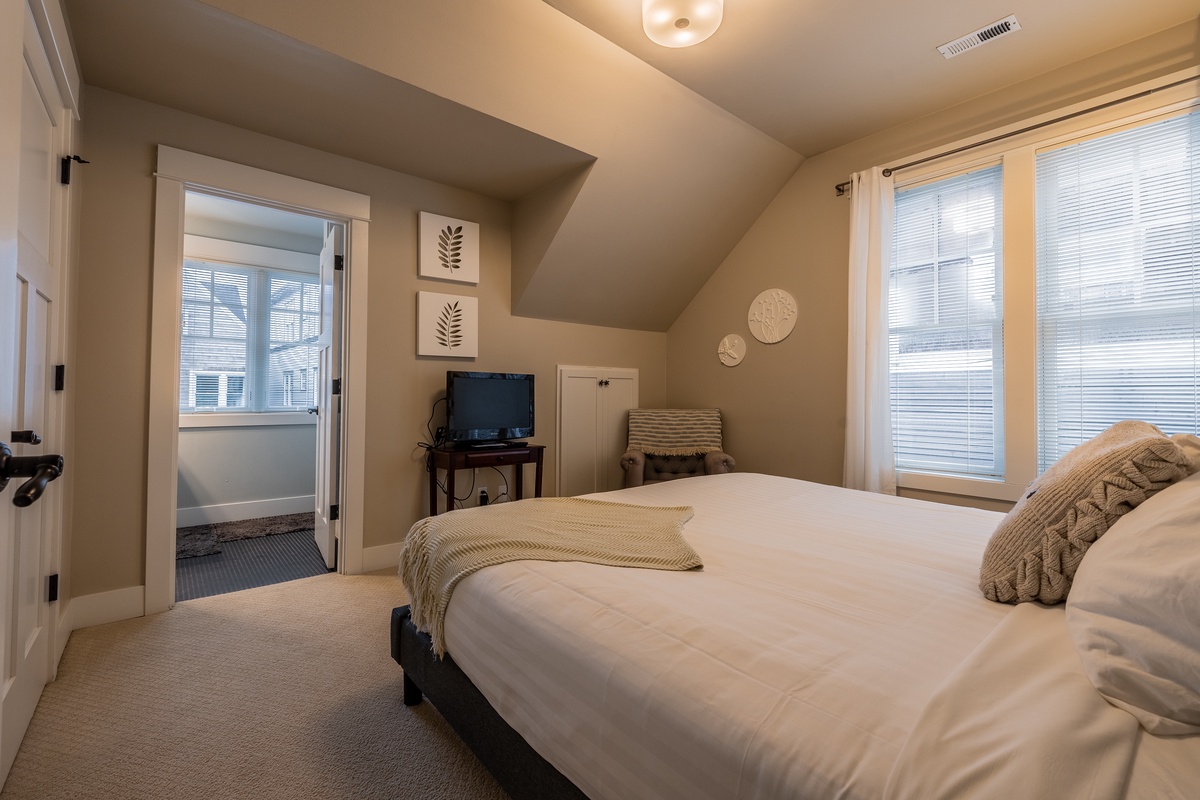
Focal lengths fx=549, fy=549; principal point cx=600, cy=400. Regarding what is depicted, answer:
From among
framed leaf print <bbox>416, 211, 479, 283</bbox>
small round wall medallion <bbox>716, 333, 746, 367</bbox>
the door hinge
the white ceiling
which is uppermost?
the white ceiling

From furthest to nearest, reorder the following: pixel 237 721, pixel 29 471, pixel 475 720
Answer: pixel 237 721
pixel 475 720
pixel 29 471

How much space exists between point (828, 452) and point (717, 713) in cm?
308

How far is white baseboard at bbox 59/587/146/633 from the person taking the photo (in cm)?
233

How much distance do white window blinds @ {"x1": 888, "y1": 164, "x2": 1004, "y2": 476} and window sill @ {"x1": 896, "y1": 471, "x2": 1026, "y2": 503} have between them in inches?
2.2

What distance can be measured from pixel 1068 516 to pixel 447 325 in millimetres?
3079

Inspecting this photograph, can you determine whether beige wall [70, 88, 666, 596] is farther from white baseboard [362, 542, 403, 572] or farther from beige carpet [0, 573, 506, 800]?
beige carpet [0, 573, 506, 800]

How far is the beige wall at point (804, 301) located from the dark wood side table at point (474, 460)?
5.15ft

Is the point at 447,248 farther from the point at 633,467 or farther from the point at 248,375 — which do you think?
the point at 248,375

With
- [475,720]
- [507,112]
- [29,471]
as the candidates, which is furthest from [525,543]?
[507,112]

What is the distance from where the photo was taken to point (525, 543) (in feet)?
4.83

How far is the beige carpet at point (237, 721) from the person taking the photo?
1.43 m

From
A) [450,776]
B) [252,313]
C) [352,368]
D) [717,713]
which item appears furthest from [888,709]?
[252,313]

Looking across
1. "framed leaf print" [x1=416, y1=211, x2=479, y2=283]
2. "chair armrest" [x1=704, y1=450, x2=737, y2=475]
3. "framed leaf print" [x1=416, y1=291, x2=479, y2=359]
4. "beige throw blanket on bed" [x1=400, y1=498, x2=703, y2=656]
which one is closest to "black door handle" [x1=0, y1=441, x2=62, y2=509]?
"beige throw blanket on bed" [x1=400, y1=498, x2=703, y2=656]

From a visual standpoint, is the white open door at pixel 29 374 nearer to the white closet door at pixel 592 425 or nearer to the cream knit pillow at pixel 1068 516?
the cream knit pillow at pixel 1068 516
